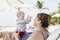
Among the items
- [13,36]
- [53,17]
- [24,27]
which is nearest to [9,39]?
[13,36]

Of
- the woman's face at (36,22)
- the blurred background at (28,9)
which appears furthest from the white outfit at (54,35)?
the woman's face at (36,22)

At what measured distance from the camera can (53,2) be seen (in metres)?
1.03

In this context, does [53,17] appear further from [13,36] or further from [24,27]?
[13,36]

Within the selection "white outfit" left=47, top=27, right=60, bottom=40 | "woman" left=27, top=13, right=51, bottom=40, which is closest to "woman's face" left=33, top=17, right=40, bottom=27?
"woman" left=27, top=13, right=51, bottom=40

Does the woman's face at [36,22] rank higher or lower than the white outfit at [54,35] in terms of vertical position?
higher

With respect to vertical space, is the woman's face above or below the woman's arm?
above

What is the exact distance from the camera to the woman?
3.21 ft

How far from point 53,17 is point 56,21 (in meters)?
0.05

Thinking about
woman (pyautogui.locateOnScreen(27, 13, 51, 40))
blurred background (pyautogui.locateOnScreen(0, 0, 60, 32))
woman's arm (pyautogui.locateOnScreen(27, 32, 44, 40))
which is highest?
blurred background (pyautogui.locateOnScreen(0, 0, 60, 32))

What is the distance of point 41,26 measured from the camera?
1004 millimetres

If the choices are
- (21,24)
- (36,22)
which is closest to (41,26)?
(36,22)

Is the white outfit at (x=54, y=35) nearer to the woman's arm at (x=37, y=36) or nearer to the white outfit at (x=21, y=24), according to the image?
the woman's arm at (x=37, y=36)

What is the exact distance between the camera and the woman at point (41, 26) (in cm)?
98

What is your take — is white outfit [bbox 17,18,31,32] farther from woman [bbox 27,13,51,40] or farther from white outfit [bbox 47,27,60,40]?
white outfit [bbox 47,27,60,40]
